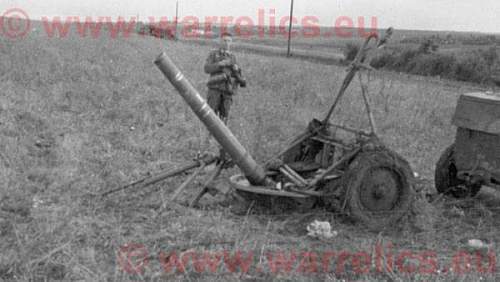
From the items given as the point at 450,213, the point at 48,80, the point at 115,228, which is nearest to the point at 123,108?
the point at 48,80

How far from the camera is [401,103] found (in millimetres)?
14852

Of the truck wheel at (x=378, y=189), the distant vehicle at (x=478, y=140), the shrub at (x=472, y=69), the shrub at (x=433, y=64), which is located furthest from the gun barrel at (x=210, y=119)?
the shrub at (x=433, y=64)

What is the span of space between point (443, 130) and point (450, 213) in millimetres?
6120

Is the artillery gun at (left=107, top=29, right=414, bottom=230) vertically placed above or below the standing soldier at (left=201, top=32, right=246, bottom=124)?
below

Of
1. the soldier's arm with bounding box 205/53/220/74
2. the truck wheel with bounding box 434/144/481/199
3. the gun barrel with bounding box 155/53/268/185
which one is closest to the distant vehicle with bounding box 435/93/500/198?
the truck wheel with bounding box 434/144/481/199

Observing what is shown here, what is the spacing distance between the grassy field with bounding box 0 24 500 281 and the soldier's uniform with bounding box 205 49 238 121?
86 centimetres

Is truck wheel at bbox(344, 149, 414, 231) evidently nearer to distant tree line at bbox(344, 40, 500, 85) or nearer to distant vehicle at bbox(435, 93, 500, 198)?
distant vehicle at bbox(435, 93, 500, 198)

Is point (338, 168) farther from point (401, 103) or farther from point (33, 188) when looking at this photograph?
point (401, 103)

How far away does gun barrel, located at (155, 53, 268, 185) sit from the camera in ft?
17.2

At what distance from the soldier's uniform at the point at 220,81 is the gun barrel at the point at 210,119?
3045 millimetres

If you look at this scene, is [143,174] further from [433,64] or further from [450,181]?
[433,64]

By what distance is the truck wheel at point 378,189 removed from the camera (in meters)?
5.71

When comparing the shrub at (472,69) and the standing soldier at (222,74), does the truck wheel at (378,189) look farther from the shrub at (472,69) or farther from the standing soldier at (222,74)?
the shrub at (472,69)

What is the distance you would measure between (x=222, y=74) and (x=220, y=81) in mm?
154
